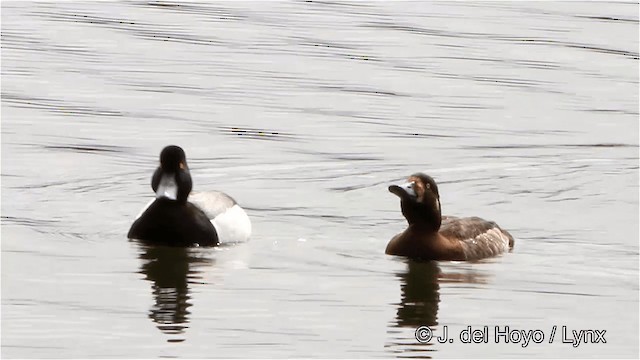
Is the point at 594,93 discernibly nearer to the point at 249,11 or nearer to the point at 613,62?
the point at 613,62

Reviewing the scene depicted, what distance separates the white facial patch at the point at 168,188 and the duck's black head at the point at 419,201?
7.37ft

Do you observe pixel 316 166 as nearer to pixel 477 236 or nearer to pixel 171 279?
pixel 477 236

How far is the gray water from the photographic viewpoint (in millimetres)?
15211

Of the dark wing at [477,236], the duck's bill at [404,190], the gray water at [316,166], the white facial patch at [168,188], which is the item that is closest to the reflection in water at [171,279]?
the gray water at [316,166]

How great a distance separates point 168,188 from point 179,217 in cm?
31

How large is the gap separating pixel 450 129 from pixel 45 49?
29.2ft

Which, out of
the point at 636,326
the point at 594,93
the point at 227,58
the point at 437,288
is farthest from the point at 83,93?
the point at 636,326

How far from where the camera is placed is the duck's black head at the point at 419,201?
714 inches

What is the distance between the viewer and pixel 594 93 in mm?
28797

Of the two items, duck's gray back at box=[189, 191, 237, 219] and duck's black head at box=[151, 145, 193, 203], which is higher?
duck's black head at box=[151, 145, 193, 203]

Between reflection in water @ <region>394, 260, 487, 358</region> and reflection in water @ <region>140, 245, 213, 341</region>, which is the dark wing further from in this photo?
reflection in water @ <region>140, 245, 213, 341</region>

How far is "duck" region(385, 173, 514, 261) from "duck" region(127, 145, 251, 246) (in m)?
1.66

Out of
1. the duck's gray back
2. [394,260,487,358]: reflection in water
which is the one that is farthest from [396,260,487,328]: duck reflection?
the duck's gray back

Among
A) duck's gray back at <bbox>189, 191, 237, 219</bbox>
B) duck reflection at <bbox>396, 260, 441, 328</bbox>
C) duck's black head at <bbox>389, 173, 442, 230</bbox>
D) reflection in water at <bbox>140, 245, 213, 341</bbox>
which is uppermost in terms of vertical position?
duck's black head at <bbox>389, 173, 442, 230</bbox>
